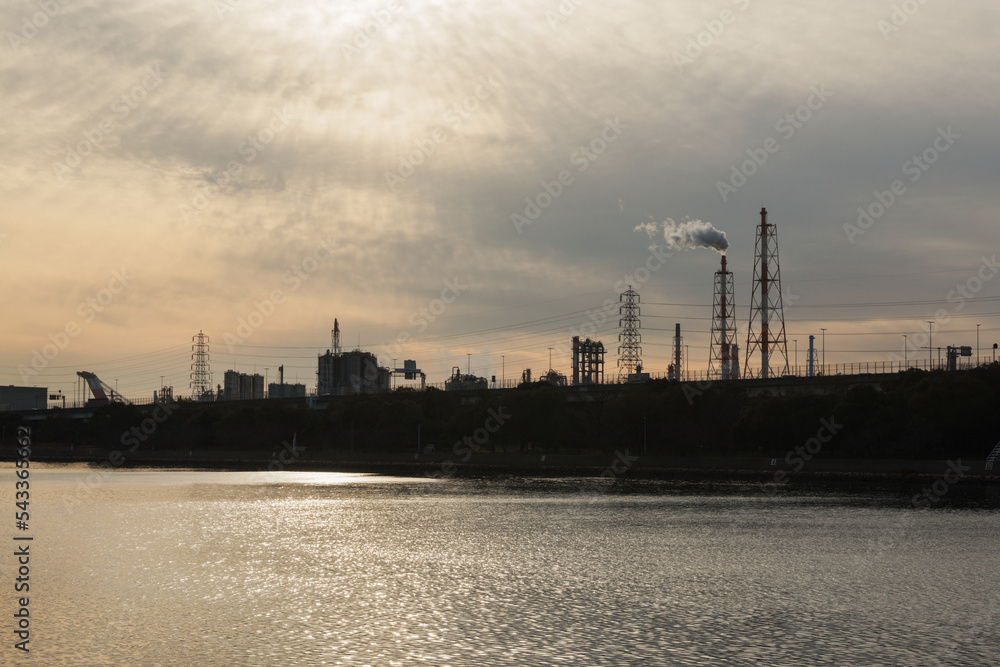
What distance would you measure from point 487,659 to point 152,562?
2144cm

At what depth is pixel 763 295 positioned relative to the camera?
409 feet

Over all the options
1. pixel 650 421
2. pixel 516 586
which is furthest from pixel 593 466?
pixel 516 586

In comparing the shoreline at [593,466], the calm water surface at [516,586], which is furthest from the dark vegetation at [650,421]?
the calm water surface at [516,586]

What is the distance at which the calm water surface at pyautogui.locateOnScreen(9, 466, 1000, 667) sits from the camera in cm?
2562

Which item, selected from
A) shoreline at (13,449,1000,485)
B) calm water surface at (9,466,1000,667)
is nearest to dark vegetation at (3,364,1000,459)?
shoreline at (13,449,1000,485)

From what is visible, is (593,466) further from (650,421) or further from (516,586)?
(516,586)

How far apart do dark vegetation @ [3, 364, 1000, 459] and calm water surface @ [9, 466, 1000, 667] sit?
29386mm

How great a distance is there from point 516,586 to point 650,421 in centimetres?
8779

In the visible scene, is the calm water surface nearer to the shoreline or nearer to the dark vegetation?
the shoreline

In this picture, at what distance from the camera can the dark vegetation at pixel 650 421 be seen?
309 feet

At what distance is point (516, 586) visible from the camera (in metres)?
35.3

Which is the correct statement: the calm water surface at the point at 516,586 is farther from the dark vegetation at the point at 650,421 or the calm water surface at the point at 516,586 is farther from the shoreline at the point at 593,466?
the dark vegetation at the point at 650,421

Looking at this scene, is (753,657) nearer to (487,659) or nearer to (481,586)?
(487,659)

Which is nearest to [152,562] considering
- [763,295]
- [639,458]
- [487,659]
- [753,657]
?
[487,659]
